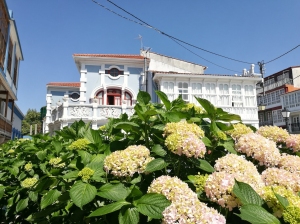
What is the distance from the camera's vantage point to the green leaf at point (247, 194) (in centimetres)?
97

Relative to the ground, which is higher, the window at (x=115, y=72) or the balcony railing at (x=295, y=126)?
the window at (x=115, y=72)

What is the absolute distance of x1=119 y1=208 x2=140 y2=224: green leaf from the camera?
99 cm

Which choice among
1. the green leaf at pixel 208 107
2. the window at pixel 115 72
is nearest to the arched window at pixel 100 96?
the window at pixel 115 72

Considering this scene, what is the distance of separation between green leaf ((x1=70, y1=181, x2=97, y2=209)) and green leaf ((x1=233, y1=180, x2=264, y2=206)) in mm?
640

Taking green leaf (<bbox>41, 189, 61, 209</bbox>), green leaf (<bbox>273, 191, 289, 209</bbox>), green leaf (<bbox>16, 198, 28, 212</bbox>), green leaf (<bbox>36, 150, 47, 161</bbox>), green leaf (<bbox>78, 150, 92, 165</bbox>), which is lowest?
green leaf (<bbox>16, 198, 28, 212</bbox>)

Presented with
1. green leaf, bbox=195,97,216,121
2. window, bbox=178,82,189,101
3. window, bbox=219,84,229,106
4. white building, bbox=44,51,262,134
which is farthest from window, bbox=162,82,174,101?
green leaf, bbox=195,97,216,121

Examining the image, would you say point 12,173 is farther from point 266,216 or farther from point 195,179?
point 266,216

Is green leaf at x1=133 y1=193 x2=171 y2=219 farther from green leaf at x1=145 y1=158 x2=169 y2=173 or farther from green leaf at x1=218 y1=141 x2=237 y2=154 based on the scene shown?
green leaf at x1=218 y1=141 x2=237 y2=154

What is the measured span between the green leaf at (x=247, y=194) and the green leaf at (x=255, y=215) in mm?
71

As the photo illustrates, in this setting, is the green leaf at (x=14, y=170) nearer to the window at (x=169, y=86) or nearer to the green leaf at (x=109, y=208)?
the green leaf at (x=109, y=208)

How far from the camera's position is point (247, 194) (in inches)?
38.7

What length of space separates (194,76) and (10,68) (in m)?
12.9

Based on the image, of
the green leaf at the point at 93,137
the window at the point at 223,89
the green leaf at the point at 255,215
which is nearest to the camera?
the green leaf at the point at 255,215

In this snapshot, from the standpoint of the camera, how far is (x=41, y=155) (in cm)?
241
